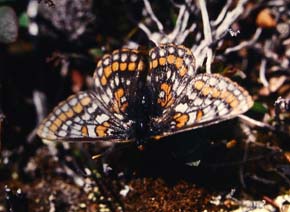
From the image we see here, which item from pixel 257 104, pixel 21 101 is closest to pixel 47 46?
pixel 21 101

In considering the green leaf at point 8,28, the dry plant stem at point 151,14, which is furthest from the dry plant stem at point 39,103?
the dry plant stem at point 151,14

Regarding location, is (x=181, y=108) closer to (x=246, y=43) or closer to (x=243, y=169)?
(x=243, y=169)

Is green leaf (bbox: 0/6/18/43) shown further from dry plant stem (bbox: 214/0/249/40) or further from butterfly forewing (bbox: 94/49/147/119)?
dry plant stem (bbox: 214/0/249/40)

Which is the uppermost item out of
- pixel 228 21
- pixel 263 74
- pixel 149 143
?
pixel 228 21

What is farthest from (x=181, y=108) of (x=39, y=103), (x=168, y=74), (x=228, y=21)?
(x=39, y=103)

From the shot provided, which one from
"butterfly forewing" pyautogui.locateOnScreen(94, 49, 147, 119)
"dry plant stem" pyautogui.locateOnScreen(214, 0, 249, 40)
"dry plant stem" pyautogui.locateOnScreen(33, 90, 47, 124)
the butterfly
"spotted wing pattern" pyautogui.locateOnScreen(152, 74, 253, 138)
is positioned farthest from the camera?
"dry plant stem" pyautogui.locateOnScreen(33, 90, 47, 124)

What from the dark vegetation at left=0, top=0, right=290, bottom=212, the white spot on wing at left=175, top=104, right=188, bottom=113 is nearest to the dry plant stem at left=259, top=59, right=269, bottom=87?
the dark vegetation at left=0, top=0, right=290, bottom=212

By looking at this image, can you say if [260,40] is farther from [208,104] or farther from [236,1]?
[208,104]

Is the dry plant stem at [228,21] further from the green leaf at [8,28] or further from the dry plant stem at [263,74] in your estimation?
the green leaf at [8,28]
